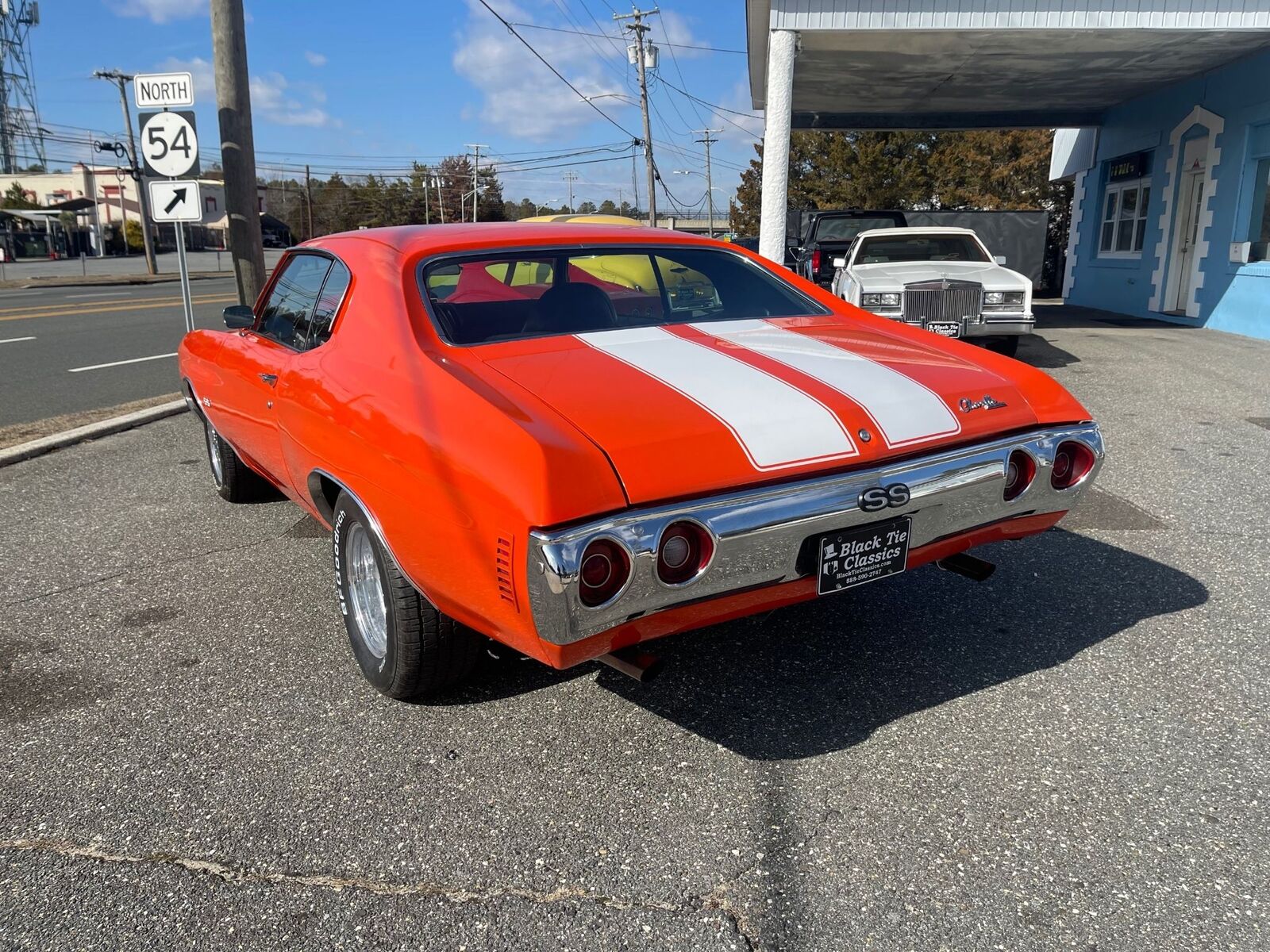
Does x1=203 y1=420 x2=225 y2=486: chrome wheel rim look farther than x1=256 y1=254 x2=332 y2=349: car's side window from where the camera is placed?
Yes

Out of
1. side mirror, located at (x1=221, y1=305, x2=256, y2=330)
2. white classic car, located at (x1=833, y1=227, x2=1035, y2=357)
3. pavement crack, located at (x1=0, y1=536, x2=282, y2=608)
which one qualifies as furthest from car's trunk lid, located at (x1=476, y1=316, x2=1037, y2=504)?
white classic car, located at (x1=833, y1=227, x2=1035, y2=357)

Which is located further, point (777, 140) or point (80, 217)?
point (80, 217)

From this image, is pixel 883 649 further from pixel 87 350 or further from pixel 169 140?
pixel 87 350

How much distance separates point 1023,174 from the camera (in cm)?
2972

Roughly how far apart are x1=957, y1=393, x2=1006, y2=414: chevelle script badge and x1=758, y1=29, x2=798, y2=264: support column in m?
8.68

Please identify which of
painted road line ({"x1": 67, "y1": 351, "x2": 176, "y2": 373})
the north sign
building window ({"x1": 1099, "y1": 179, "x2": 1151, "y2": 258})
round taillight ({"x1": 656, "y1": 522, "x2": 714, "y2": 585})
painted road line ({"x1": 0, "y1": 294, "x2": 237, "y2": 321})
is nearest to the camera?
round taillight ({"x1": 656, "y1": 522, "x2": 714, "y2": 585})

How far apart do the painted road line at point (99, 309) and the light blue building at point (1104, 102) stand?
13678 mm

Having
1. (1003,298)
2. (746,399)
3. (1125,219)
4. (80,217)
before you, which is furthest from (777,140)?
(80,217)

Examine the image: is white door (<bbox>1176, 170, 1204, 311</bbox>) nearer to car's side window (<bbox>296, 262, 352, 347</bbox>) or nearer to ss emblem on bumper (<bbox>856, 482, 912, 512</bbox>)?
ss emblem on bumper (<bbox>856, 482, 912, 512</bbox>)

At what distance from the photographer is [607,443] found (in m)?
→ 2.31

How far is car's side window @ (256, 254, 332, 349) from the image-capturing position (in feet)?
12.0

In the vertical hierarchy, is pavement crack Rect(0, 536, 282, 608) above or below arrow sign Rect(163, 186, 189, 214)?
below

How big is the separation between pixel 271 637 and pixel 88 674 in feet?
1.97

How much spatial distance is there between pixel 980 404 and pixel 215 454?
4.18 m
